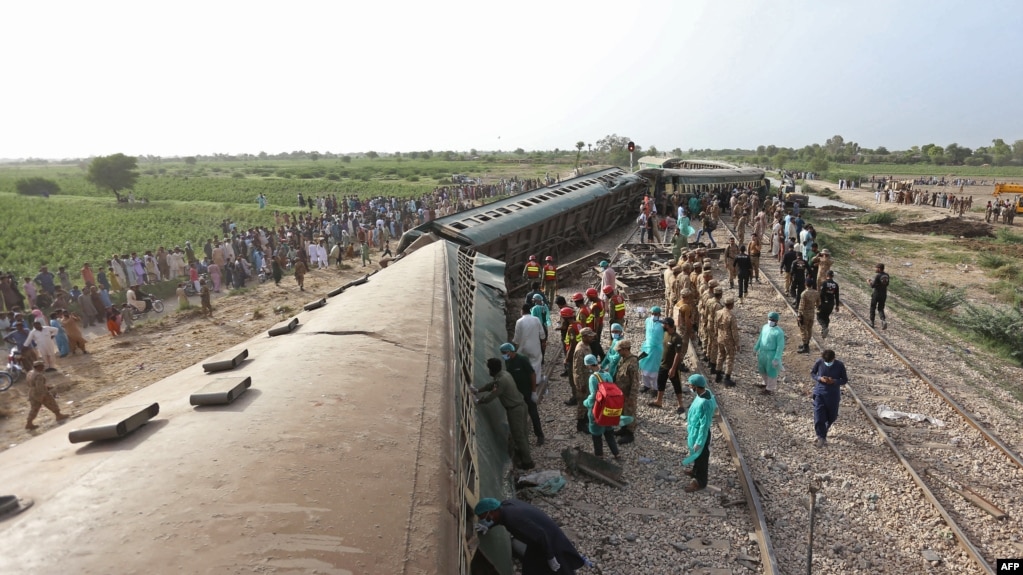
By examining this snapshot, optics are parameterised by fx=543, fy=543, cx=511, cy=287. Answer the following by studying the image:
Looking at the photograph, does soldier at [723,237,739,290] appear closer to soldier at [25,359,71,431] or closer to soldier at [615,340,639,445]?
soldier at [615,340,639,445]

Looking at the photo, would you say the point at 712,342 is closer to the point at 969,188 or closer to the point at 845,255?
the point at 845,255

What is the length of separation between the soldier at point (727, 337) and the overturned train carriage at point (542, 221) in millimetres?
6848

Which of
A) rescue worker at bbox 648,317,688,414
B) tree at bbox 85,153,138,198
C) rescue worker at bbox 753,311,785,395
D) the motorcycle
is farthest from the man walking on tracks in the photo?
tree at bbox 85,153,138,198

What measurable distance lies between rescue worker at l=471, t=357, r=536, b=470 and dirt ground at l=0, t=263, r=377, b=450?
6.30 metres

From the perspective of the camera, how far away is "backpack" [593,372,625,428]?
22.2 ft

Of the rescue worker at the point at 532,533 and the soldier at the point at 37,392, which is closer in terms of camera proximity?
the rescue worker at the point at 532,533

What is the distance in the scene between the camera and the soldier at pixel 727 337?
361 inches

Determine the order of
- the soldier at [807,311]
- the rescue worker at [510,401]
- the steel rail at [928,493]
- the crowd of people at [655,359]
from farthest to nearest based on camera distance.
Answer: the soldier at [807,311] → the crowd of people at [655,359] → the rescue worker at [510,401] → the steel rail at [928,493]

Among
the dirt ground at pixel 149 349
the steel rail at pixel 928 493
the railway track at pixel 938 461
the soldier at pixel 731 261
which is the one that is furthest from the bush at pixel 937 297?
the dirt ground at pixel 149 349

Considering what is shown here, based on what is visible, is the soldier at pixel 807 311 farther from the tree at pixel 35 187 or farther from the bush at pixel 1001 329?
the tree at pixel 35 187

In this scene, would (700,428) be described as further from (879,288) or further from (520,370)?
(879,288)

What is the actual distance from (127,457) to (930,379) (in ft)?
39.1

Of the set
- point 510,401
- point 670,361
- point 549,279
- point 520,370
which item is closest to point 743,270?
point 549,279

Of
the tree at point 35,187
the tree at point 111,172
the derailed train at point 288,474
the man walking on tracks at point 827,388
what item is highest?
the tree at point 111,172
